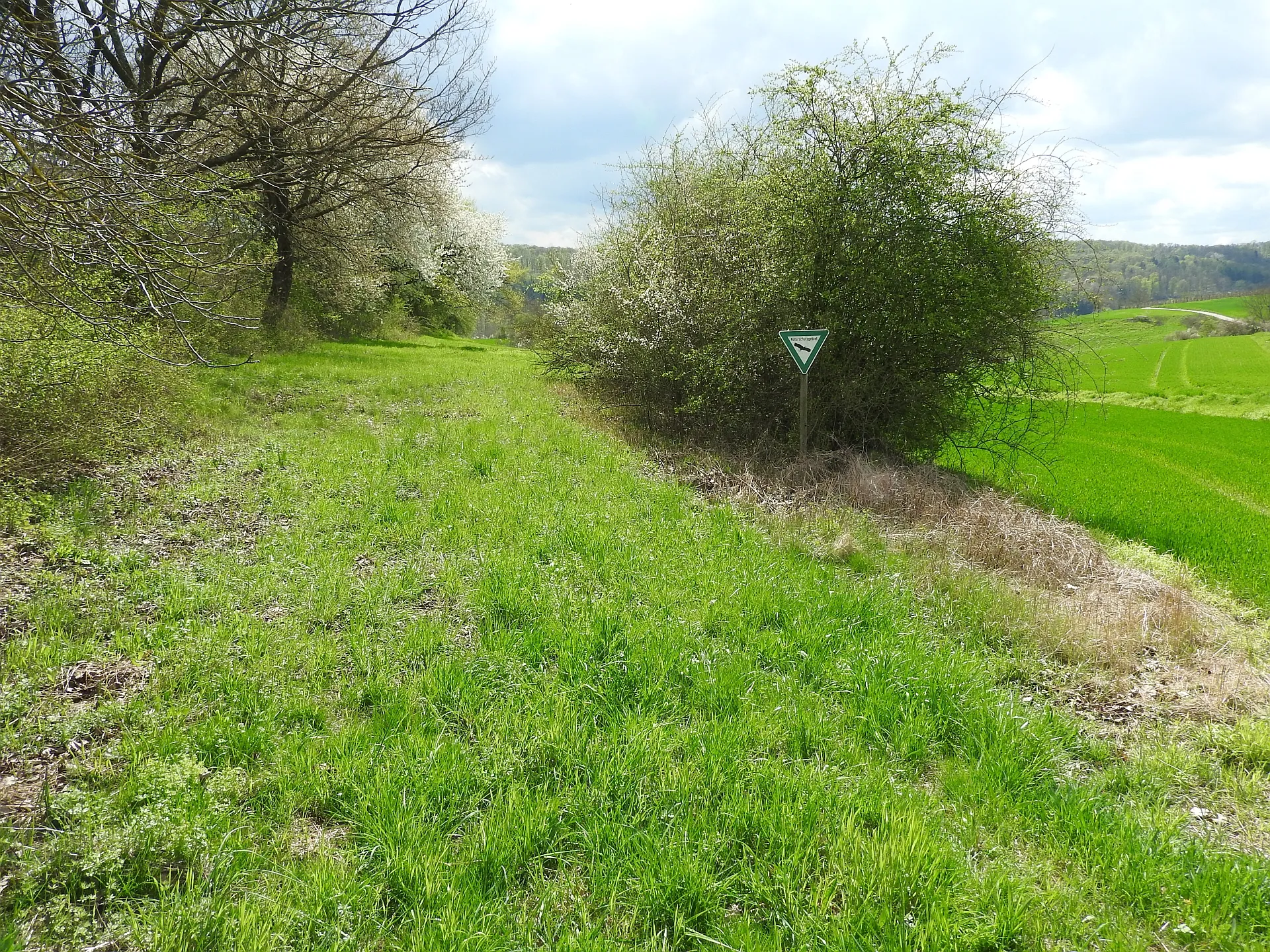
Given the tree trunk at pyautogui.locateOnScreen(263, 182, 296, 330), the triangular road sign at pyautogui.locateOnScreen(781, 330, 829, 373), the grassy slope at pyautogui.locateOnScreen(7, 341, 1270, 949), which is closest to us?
the grassy slope at pyautogui.locateOnScreen(7, 341, 1270, 949)

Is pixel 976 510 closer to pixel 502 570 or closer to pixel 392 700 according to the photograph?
pixel 502 570

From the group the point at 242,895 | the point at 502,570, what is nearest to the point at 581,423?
the point at 502,570

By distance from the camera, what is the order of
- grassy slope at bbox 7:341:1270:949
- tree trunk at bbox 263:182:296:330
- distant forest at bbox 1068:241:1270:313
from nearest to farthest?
grassy slope at bbox 7:341:1270:949, tree trunk at bbox 263:182:296:330, distant forest at bbox 1068:241:1270:313

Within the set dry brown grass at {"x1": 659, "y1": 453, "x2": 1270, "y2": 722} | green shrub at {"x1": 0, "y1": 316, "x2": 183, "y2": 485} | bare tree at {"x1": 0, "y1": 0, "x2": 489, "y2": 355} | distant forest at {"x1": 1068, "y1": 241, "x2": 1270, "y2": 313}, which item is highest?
distant forest at {"x1": 1068, "y1": 241, "x2": 1270, "y2": 313}

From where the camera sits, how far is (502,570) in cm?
498

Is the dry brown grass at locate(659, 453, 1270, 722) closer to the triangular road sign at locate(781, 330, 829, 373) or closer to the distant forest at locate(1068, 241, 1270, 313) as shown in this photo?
the triangular road sign at locate(781, 330, 829, 373)

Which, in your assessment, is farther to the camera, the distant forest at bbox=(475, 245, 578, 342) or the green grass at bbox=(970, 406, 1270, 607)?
the distant forest at bbox=(475, 245, 578, 342)

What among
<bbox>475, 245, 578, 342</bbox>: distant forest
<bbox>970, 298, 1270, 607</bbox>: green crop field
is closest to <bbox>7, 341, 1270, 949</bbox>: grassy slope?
<bbox>970, 298, 1270, 607</bbox>: green crop field

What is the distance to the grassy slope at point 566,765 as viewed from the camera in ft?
7.16

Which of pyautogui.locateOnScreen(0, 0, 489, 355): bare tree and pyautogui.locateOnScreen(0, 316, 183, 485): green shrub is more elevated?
pyautogui.locateOnScreen(0, 0, 489, 355): bare tree

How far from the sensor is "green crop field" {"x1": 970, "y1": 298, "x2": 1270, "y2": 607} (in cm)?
729

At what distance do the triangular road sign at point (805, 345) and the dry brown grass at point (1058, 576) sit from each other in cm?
160

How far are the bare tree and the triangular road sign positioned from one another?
5.48 meters

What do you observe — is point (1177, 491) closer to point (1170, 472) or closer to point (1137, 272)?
point (1170, 472)
